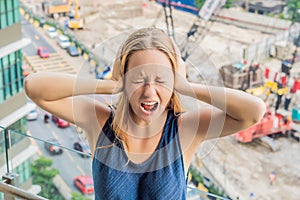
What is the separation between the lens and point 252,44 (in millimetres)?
7223

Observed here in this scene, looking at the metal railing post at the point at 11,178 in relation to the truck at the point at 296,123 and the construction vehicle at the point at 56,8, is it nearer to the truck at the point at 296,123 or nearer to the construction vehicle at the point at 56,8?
the truck at the point at 296,123

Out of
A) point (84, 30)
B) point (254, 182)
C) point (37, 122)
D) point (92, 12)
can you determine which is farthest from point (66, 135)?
point (92, 12)

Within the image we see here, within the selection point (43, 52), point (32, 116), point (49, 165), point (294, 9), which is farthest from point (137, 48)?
point (294, 9)

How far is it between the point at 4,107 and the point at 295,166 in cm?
288

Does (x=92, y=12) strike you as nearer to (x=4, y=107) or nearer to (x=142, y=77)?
(x=4, y=107)

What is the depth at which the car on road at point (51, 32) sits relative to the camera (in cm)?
717

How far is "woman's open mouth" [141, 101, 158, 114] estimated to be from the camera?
1.34ft

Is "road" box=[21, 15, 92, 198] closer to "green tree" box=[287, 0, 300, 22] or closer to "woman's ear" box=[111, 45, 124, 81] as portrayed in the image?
"woman's ear" box=[111, 45, 124, 81]

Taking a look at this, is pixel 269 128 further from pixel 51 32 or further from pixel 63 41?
pixel 51 32

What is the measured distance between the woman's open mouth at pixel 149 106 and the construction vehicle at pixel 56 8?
7.44 m

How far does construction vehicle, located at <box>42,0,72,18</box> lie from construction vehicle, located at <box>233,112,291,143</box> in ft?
11.6

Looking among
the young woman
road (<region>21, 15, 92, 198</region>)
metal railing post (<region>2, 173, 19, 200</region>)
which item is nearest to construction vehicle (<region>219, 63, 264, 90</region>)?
road (<region>21, 15, 92, 198</region>)

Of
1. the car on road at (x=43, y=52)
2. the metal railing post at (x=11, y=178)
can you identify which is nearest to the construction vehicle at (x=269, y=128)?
the car on road at (x=43, y=52)

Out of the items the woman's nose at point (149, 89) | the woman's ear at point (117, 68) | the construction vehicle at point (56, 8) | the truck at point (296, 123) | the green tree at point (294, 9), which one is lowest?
the truck at point (296, 123)
